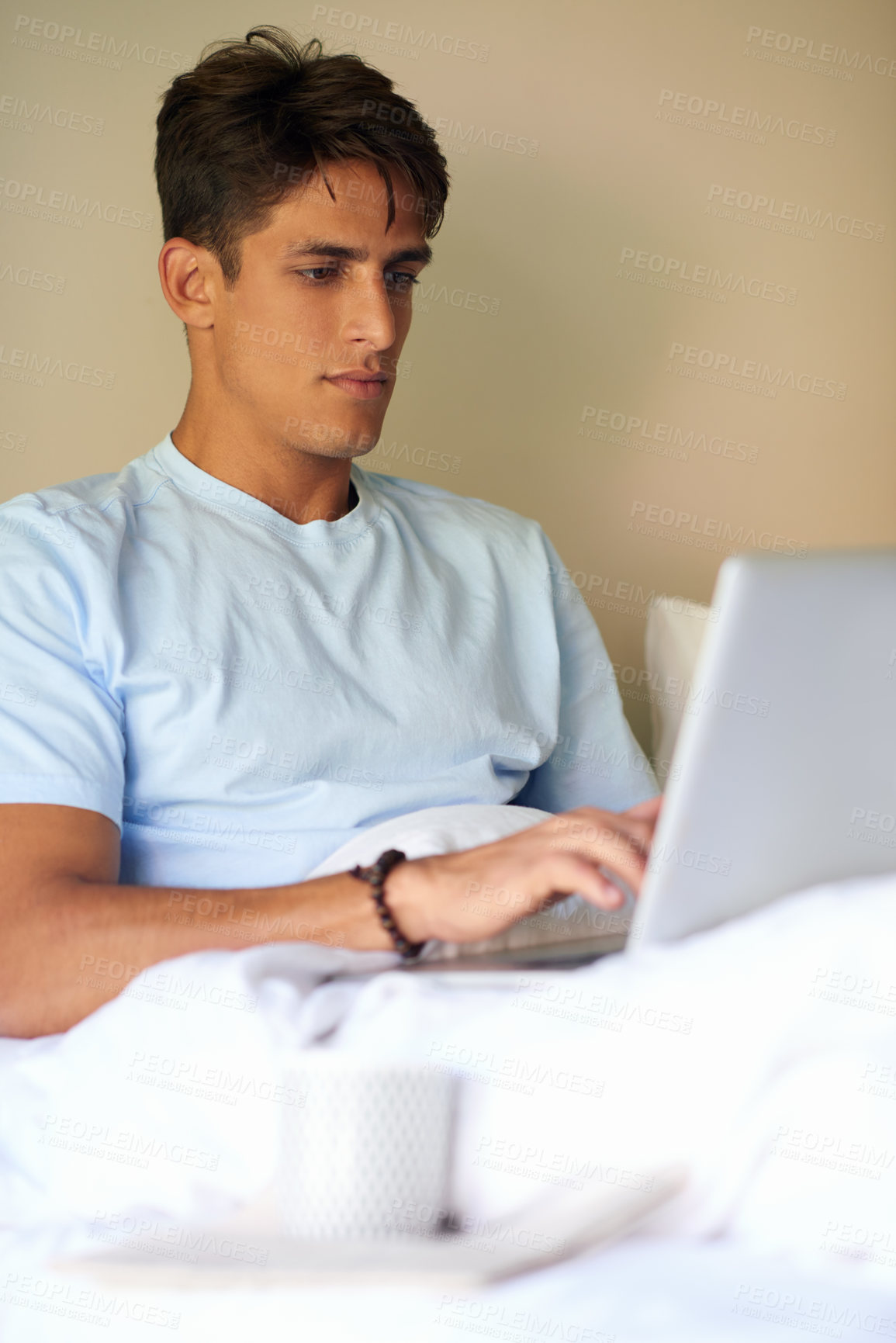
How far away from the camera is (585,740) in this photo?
1624mm

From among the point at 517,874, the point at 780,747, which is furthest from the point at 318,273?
the point at 780,747

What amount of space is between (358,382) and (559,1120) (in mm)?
988

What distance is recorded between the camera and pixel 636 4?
1.97 meters

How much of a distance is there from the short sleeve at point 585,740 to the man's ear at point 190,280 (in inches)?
23.6

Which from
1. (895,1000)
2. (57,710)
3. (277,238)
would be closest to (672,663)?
(277,238)

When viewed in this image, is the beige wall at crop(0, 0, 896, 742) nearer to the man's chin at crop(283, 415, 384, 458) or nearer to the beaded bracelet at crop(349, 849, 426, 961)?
the man's chin at crop(283, 415, 384, 458)

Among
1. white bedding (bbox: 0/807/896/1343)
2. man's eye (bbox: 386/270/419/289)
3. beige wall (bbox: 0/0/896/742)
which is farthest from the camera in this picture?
beige wall (bbox: 0/0/896/742)

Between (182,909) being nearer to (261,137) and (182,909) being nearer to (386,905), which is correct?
(386,905)

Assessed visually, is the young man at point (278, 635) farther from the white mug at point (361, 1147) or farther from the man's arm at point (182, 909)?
the white mug at point (361, 1147)

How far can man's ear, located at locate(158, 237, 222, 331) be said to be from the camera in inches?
57.6

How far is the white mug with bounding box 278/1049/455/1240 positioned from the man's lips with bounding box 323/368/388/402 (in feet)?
3.05

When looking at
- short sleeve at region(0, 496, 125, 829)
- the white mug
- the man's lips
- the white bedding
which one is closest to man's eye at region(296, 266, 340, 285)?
the man's lips

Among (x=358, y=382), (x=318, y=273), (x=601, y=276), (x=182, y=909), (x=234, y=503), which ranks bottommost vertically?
(x=182, y=909)

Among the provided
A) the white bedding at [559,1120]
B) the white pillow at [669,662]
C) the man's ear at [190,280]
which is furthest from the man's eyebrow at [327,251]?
the white bedding at [559,1120]
